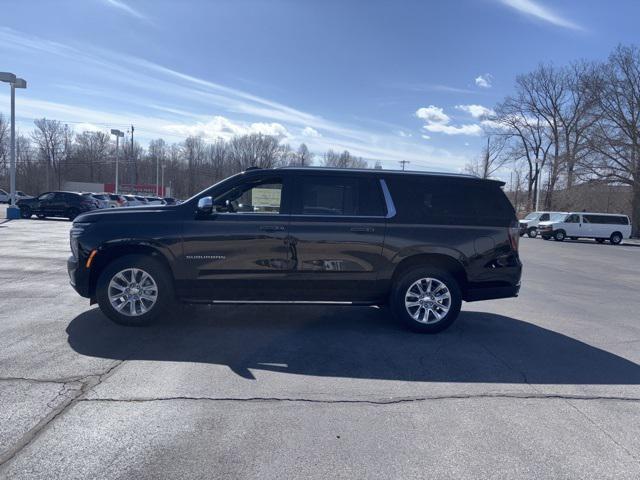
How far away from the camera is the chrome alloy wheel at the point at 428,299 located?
6246 mm

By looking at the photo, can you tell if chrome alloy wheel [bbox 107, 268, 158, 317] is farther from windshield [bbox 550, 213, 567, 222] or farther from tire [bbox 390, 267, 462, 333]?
windshield [bbox 550, 213, 567, 222]

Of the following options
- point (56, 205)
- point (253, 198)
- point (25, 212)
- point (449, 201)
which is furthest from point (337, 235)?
point (25, 212)

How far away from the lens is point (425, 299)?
625 centimetres

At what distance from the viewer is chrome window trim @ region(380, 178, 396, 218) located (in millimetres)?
6223

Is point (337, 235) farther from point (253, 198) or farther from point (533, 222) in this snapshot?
point (533, 222)

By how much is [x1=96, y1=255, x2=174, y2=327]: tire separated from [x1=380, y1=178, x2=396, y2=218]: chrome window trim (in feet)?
9.70

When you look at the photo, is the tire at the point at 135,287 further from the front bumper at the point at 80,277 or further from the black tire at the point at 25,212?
the black tire at the point at 25,212

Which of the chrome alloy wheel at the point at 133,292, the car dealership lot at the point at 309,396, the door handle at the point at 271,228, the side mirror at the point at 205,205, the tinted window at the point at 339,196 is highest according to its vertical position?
the tinted window at the point at 339,196

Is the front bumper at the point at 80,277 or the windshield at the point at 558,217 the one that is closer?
the front bumper at the point at 80,277

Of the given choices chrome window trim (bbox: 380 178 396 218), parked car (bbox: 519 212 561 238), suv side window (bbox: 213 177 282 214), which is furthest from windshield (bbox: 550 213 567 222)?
suv side window (bbox: 213 177 282 214)

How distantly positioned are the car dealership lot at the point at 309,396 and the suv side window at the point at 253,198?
1.56 metres

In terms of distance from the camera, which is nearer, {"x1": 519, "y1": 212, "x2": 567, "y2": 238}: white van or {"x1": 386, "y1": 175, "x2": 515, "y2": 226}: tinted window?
{"x1": 386, "y1": 175, "x2": 515, "y2": 226}: tinted window

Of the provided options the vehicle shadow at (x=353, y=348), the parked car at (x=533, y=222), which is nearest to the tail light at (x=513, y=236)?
the vehicle shadow at (x=353, y=348)

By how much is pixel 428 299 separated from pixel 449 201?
1.35m
